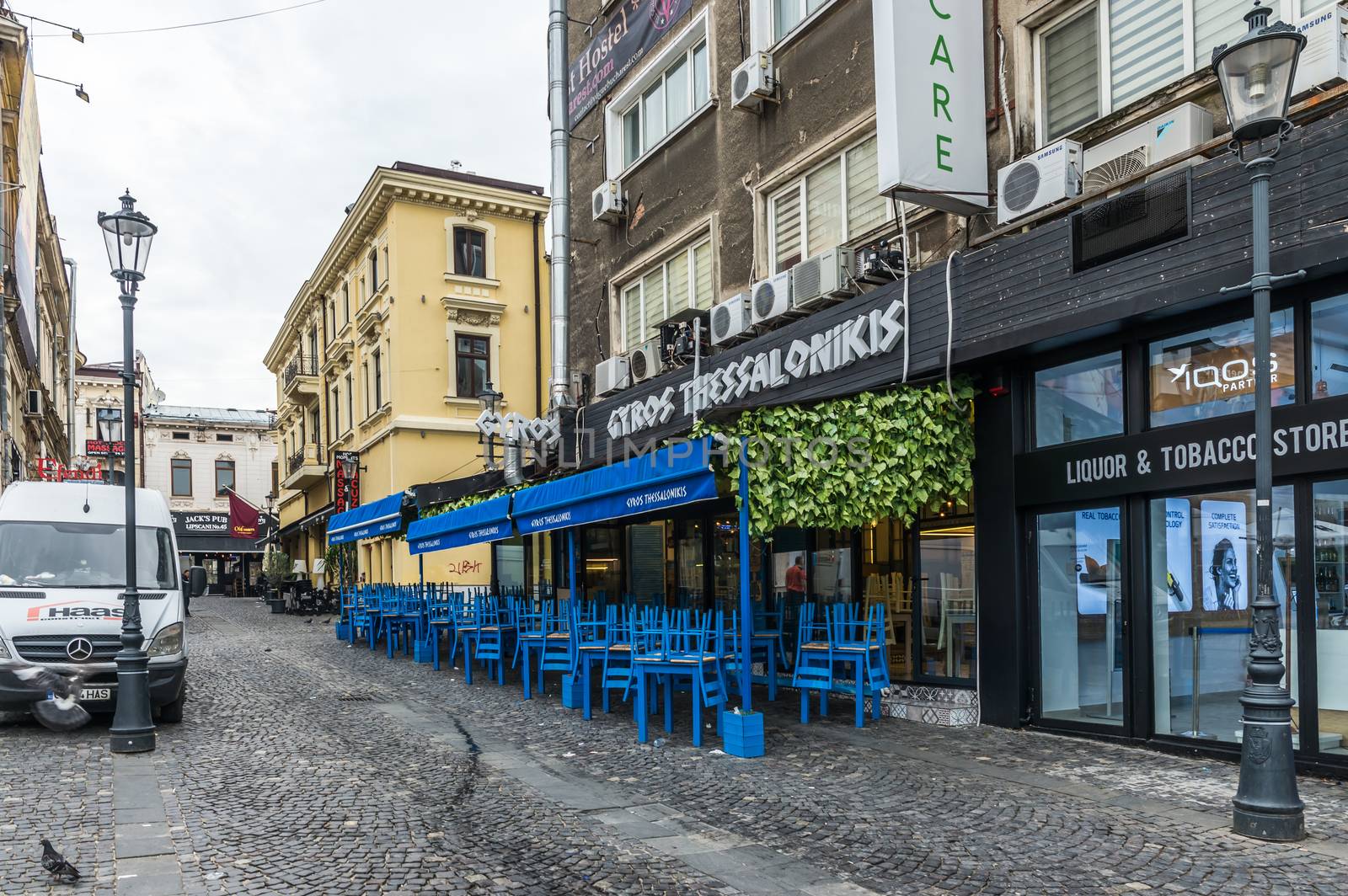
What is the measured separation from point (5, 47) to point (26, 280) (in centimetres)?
575

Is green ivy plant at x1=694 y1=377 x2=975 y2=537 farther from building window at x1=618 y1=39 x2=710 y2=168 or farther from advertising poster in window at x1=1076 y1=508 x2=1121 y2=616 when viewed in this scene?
building window at x1=618 y1=39 x2=710 y2=168

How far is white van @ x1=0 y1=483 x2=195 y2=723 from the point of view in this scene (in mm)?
9852

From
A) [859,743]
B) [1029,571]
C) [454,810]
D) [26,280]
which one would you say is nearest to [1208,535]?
[1029,571]

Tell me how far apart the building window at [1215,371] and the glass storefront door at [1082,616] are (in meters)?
1.08

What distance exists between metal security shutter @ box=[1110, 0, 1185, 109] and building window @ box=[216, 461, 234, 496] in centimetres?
6115

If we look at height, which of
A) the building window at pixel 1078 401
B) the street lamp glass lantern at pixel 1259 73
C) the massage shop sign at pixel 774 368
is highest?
the street lamp glass lantern at pixel 1259 73

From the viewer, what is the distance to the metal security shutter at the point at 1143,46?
885 cm

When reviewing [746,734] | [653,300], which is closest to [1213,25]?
[746,734]

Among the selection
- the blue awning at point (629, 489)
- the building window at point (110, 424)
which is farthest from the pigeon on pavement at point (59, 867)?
the building window at point (110, 424)

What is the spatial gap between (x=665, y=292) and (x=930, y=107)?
284 inches

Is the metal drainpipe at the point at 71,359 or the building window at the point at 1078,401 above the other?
the metal drainpipe at the point at 71,359

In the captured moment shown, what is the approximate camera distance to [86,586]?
10.7 m

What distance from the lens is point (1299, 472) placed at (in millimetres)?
7559

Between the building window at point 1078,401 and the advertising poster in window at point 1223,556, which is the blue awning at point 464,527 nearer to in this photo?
the building window at point 1078,401
